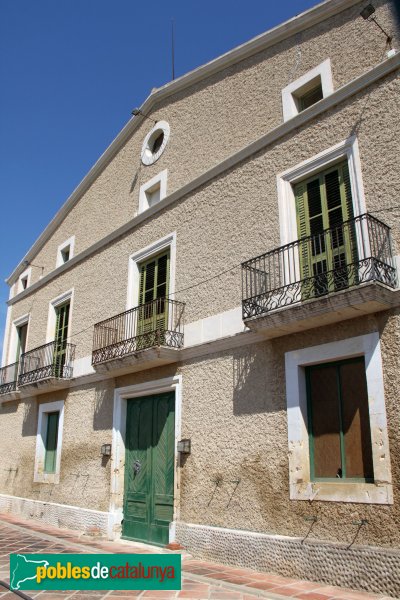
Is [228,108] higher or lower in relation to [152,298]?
higher

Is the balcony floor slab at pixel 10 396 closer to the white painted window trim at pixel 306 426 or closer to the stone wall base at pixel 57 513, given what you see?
the stone wall base at pixel 57 513

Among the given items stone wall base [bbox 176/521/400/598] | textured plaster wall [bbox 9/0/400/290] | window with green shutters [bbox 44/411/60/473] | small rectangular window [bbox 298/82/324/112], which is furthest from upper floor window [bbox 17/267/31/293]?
stone wall base [bbox 176/521/400/598]

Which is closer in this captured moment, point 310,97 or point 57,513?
point 310,97

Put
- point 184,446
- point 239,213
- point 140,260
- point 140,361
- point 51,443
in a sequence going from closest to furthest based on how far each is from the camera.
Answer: point 184,446 < point 239,213 < point 140,361 < point 140,260 < point 51,443

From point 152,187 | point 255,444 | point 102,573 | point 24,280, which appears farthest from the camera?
point 24,280

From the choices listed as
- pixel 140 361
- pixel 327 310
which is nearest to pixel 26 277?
pixel 140 361

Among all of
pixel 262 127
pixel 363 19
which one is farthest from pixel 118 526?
pixel 363 19

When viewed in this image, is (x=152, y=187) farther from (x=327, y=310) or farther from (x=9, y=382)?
(x=9, y=382)

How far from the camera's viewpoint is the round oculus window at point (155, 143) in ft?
41.5

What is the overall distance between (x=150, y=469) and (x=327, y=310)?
17.0 feet

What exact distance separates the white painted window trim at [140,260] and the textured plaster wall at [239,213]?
0.53 ft

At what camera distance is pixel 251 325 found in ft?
26.7

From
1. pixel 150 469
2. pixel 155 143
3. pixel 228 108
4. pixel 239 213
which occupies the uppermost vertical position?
pixel 155 143

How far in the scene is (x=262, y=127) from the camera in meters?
9.91
